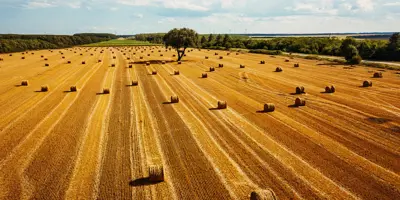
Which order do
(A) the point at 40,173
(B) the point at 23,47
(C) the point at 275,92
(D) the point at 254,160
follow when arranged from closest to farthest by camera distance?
1. (A) the point at 40,173
2. (D) the point at 254,160
3. (C) the point at 275,92
4. (B) the point at 23,47

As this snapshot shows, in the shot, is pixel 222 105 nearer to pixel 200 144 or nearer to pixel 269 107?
pixel 269 107

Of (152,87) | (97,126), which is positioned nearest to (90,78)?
(152,87)

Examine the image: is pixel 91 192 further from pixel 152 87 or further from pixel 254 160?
pixel 152 87

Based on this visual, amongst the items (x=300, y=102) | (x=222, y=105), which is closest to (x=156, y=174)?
(x=222, y=105)

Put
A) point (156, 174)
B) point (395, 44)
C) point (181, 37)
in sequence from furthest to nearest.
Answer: point (395, 44), point (181, 37), point (156, 174)

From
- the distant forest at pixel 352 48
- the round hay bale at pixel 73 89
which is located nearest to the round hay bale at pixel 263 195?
the round hay bale at pixel 73 89
